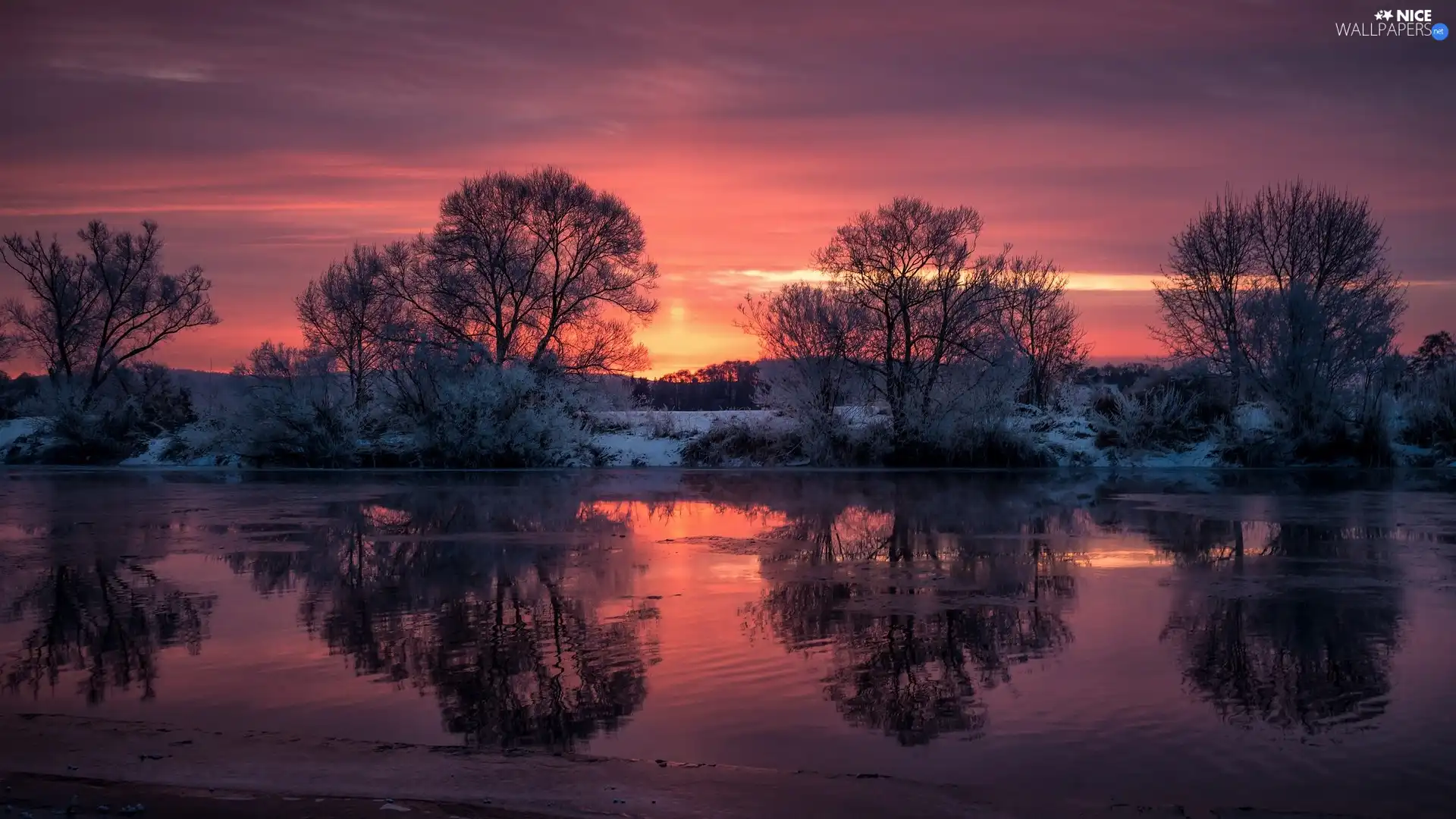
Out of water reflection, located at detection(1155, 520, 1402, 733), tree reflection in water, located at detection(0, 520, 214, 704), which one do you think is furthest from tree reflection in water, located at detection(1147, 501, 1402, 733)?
tree reflection in water, located at detection(0, 520, 214, 704)

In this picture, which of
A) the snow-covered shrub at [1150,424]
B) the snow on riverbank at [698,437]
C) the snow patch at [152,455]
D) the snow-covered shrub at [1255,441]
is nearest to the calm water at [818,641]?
the snow-covered shrub at [1255,441]

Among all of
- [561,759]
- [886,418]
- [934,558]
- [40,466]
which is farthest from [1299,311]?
[40,466]

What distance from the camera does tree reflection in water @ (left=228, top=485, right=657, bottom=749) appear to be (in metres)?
8.27

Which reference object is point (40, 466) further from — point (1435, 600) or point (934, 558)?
point (1435, 600)

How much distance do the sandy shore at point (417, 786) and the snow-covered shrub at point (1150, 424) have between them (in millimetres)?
32512

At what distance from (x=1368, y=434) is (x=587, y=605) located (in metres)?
31.9

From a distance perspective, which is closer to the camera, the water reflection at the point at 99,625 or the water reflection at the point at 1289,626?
the water reflection at the point at 1289,626

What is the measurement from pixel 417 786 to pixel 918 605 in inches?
261

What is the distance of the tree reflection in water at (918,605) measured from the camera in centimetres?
851

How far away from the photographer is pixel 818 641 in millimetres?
10375

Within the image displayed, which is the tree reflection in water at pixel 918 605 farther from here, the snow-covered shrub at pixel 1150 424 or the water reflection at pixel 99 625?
the snow-covered shrub at pixel 1150 424

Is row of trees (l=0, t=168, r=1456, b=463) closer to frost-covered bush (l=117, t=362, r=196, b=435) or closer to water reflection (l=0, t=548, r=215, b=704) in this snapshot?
frost-covered bush (l=117, t=362, r=196, b=435)

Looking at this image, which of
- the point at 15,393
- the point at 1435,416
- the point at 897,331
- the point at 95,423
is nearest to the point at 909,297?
the point at 897,331

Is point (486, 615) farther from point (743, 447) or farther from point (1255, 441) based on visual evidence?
point (1255, 441)
